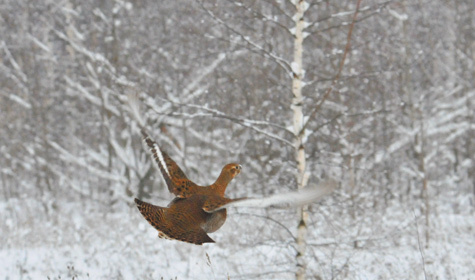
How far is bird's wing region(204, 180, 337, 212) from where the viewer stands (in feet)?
11.5

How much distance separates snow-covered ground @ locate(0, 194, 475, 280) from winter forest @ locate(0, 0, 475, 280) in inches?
2.4

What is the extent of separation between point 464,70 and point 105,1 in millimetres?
10029

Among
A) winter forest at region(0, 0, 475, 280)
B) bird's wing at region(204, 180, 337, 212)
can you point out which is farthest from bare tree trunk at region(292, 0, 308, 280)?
bird's wing at region(204, 180, 337, 212)

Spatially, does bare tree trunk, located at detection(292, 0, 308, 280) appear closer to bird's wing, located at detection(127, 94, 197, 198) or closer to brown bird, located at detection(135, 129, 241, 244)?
bird's wing, located at detection(127, 94, 197, 198)

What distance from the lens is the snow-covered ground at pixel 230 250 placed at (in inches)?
277

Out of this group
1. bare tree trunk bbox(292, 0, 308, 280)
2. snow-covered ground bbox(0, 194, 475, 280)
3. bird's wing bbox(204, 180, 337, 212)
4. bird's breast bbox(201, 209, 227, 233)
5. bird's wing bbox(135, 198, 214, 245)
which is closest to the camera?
bird's wing bbox(204, 180, 337, 212)

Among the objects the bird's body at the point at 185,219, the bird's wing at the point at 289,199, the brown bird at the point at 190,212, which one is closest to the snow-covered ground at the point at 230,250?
the brown bird at the point at 190,212

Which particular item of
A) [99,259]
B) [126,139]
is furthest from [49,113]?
[99,259]

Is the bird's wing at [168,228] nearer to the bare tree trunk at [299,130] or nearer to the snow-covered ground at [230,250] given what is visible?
the snow-covered ground at [230,250]

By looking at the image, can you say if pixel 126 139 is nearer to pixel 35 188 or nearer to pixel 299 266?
pixel 35 188

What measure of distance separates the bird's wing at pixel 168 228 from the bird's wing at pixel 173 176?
357mm

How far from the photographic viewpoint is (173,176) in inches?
169

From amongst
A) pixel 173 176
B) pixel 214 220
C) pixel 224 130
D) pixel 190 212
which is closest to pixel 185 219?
pixel 190 212

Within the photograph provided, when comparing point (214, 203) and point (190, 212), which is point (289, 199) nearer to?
point (214, 203)
